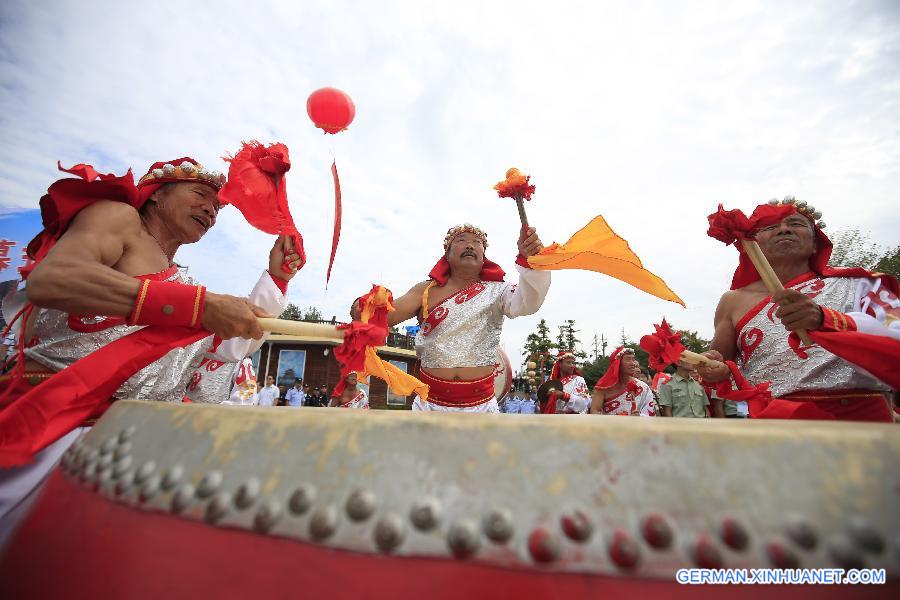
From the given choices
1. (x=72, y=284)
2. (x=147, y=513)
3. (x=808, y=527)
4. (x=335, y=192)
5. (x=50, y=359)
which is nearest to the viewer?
(x=808, y=527)

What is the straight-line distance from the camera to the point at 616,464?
1.56ft

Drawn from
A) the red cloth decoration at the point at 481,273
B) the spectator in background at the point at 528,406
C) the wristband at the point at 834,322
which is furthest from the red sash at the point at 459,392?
the spectator in background at the point at 528,406

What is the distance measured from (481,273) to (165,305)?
2.45 meters

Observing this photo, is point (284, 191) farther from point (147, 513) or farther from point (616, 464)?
point (616, 464)

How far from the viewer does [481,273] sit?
344 cm

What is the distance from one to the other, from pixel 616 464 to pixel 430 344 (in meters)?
2.67

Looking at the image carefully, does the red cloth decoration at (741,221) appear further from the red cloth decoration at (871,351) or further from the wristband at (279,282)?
the wristband at (279,282)

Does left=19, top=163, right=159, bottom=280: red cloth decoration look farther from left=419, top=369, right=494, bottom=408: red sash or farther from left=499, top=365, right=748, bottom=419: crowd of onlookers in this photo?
left=499, top=365, right=748, bottom=419: crowd of onlookers

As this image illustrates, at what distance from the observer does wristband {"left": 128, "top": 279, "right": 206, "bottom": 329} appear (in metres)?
1.22

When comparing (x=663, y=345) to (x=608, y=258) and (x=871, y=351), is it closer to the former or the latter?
(x=608, y=258)

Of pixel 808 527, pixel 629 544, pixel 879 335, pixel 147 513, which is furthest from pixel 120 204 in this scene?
pixel 879 335

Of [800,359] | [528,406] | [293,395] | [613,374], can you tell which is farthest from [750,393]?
[293,395]

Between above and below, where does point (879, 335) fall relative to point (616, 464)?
above

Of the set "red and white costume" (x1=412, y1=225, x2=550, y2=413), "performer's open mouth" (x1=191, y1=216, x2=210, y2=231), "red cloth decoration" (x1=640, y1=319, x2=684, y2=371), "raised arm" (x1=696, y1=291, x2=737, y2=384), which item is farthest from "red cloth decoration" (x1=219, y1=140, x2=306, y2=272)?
"raised arm" (x1=696, y1=291, x2=737, y2=384)
